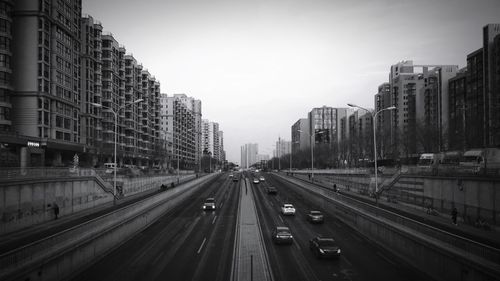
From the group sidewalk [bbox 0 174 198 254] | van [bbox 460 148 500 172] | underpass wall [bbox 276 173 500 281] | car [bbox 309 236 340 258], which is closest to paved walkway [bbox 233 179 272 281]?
car [bbox 309 236 340 258]

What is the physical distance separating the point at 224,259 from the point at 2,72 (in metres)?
48.7

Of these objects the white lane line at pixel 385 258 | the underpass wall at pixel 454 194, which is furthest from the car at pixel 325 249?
→ the underpass wall at pixel 454 194

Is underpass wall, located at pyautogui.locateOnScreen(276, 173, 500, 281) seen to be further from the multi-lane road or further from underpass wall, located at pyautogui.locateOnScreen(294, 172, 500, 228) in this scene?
underpass wall, located at pyautogui.locateOnScreen(294, 172, 500, 228)

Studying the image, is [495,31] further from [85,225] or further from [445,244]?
[85,225]

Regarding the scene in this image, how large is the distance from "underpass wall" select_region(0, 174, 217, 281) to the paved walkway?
9575mm

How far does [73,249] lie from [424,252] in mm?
20776

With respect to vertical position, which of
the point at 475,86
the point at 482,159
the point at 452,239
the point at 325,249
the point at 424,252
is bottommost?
the point at 325,249

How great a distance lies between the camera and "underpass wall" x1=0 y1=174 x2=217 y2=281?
16.8m

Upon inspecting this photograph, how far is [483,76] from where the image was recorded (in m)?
94.9

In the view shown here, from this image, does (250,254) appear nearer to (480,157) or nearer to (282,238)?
(282,238)

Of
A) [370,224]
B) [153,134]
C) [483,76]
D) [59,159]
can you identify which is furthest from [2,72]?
[483,76]

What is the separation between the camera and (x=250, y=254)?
25.1 m

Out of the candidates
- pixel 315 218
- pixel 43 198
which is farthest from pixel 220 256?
pixel 43 198

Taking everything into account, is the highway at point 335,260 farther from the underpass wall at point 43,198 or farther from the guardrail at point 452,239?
the underpass wall at point 43,198
